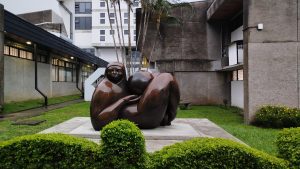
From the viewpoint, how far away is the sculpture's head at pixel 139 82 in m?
9.55

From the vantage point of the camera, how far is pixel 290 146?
5.43 meters

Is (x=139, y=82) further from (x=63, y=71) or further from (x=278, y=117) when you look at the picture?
(x=63, y=71)

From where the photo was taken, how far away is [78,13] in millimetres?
59438

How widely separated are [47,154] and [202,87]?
21.1m

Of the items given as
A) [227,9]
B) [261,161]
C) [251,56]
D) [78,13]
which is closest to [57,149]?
[261,161]

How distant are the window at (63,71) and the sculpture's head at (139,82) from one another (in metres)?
24.1

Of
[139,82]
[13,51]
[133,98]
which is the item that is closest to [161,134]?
[133,98]

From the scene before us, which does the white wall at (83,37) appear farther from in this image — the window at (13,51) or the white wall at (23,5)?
the window at (13,51)

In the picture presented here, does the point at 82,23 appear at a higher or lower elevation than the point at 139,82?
higher

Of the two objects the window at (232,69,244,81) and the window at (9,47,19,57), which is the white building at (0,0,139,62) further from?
the window at (232,69,244,81)

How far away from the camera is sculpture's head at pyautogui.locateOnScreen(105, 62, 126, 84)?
945 cm

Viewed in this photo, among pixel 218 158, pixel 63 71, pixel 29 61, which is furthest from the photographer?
pixel 63 71

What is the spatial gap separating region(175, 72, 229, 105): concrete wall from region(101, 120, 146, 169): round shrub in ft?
66.9

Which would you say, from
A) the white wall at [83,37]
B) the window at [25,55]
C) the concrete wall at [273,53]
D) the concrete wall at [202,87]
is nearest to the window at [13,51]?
the window at [25,55]
